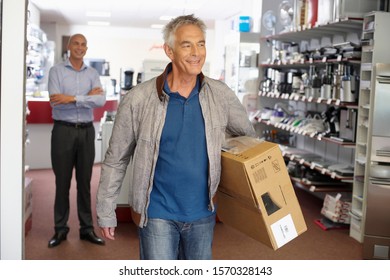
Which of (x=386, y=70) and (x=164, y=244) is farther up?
(x=386, y=70)

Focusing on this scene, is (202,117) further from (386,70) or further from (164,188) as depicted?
(386,70)

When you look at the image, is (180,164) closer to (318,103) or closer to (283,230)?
(283,230)

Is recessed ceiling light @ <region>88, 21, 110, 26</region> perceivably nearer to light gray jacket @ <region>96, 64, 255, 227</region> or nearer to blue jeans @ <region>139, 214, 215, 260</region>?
light gray jacket @ <region>96, 64, 255, 227</region>

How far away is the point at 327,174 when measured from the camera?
6.32 meters

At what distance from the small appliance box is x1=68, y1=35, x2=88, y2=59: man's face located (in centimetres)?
270

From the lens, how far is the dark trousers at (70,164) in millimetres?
4793

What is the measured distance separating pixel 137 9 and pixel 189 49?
13444 mm

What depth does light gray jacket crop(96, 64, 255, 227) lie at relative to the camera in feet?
7.98

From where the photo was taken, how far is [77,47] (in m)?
4.85

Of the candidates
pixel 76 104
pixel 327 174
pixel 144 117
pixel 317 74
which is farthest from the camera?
pixel 317 74

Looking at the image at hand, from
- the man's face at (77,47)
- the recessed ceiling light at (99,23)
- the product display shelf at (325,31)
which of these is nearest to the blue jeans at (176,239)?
the man's face at (77,47)
